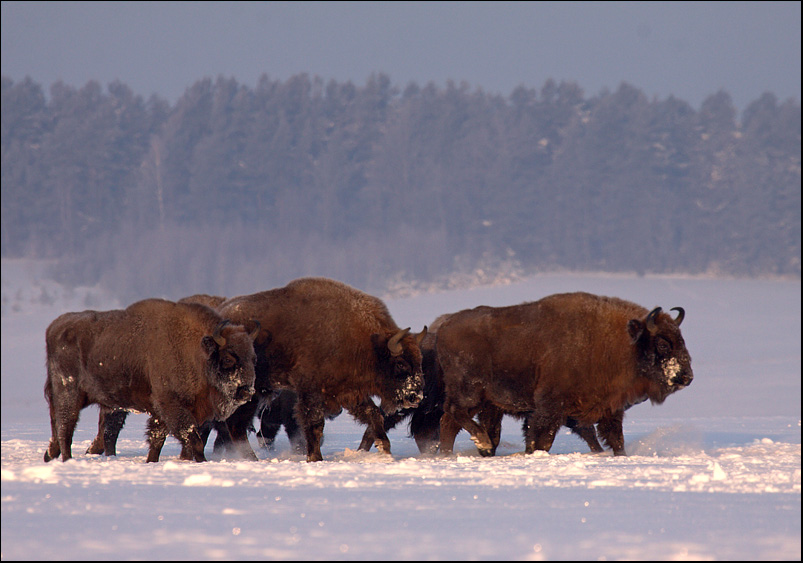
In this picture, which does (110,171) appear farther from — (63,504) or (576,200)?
(63,504)

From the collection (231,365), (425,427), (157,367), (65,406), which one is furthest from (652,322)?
(65,406)

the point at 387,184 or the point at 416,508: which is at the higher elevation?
the point at 387,184

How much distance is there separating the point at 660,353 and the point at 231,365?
166 inches

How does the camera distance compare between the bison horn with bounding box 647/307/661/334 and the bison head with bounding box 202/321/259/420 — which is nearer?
the bison head with bounding box 202/321/259/420

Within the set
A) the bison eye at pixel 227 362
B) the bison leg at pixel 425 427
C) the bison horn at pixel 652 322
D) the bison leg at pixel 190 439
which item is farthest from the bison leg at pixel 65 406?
the bison horn at pixel 652 322

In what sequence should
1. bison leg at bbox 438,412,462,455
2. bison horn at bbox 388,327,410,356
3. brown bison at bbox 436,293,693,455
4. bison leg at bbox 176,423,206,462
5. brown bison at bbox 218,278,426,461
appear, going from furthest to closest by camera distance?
1. bison leg at bbox 438,412,462,455
2. brown bison at bbox 436,293,693,455
3. brown bison at bbox 218,278,426,461
4. bison horn at bbox 388,327,410,356
5. bison leg at bbox 176,423,206,462

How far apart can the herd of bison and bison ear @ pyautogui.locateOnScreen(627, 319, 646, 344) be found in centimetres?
1

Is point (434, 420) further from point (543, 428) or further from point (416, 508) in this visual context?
point (416, 508)

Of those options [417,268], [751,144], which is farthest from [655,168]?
[417,268]

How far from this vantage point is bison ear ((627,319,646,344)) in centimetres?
976

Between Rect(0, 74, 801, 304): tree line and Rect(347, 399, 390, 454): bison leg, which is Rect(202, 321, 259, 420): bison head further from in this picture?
Rect(0, 74, 801, 304): tree line

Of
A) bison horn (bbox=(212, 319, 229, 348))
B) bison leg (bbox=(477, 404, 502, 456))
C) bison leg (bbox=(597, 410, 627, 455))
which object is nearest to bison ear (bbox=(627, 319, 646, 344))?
bison leg (bbox=(597, 410, 627, 455))

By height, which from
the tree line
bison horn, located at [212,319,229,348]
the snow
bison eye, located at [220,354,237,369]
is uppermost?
the tree line

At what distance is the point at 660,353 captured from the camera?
9812mm
